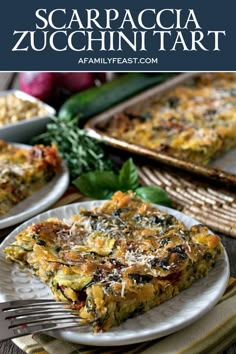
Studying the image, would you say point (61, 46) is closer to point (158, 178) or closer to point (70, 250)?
point (158, 178)

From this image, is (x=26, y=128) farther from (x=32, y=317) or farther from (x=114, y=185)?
(x=32, y=317)

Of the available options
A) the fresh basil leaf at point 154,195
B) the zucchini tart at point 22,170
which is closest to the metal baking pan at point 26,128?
the zucchini tart at point 22,170

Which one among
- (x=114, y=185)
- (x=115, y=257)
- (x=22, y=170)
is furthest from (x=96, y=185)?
(x=115, y=257)

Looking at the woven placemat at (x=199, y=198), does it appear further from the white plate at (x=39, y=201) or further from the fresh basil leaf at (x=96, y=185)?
the white plate at (x=39, y=201)

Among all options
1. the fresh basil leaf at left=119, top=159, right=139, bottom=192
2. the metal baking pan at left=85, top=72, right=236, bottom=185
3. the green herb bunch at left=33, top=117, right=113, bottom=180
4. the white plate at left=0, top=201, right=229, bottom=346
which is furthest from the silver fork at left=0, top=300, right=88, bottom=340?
the green herb bunch at left=33, top=117, right=113, bottom=180

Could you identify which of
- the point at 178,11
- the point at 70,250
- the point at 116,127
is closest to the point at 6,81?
the point at 116,127
